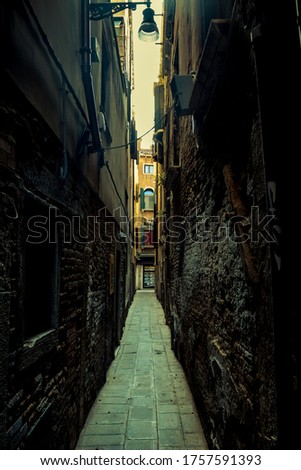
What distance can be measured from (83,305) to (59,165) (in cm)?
205

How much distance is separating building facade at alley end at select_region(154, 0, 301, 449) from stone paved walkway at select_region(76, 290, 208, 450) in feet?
1.05

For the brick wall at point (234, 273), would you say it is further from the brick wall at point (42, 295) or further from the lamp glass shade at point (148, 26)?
the lamp glass shade at point (148, 26)

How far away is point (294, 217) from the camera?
63.3 inches

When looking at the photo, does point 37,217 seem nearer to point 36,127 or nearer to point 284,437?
point 36,127

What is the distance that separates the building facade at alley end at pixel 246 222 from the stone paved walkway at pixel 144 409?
1.05 feet

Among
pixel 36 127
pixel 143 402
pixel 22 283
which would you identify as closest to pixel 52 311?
pixel 22 283

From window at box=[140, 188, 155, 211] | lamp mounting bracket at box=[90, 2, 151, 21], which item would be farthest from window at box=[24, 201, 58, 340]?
window at box=[140, 188, 155, 211]

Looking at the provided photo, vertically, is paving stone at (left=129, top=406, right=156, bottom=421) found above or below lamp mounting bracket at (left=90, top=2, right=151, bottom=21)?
below

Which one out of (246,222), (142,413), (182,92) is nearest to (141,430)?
(142,413)

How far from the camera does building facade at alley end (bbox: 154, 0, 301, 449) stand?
1638 mm

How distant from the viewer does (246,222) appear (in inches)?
99.5

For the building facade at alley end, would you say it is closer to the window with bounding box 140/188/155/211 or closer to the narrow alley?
the narrow alley

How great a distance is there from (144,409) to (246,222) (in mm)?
3788

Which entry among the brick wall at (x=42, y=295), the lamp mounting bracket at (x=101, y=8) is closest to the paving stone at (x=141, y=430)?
the brick wall at (x=42, y=295)
